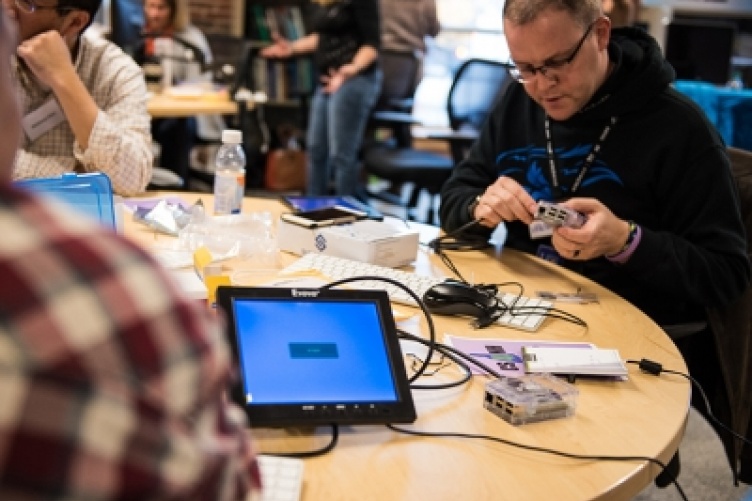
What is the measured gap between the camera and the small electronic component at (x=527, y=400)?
1063 mm

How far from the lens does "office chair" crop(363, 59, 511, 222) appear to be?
412 cm

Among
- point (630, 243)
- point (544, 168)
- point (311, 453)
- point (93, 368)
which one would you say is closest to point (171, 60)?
point (544, 168)

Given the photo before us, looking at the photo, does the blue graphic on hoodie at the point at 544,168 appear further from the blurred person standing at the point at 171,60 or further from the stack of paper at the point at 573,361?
the blurred person standing at the point at 171,60

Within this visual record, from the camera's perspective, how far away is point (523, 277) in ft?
5.52

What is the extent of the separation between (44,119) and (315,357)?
1.26 m

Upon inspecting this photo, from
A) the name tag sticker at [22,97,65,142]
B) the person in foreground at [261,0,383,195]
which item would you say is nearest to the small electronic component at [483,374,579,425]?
the name tag sticker at [22,97,65,142]

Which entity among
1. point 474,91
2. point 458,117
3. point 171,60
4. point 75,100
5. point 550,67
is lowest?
point 458,117

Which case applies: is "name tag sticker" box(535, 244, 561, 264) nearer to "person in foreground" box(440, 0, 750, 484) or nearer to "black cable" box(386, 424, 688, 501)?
"person in foreground" box(440, 0, 750, 484)

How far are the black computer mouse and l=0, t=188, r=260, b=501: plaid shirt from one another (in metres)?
0.95

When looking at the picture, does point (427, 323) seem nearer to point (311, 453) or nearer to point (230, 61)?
point (311, 453)

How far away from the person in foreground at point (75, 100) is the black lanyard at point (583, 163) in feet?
3.04

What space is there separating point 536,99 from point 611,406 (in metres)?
0.90

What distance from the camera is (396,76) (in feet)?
15.6

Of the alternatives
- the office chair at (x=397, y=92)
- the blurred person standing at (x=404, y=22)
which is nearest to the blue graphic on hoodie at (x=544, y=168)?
the office chair at (x=397, y=92)
